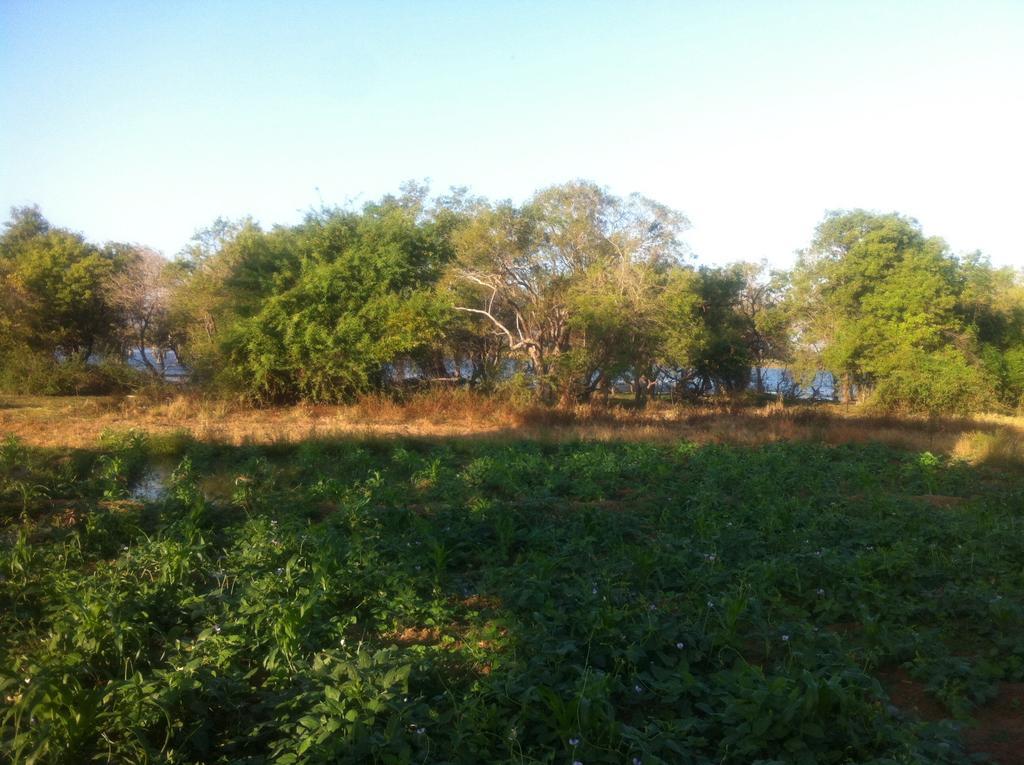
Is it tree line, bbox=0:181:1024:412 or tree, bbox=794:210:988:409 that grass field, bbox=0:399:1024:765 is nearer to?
tree line, bbox=0:181:1024:412

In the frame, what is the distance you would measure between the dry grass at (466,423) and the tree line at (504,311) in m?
1.37

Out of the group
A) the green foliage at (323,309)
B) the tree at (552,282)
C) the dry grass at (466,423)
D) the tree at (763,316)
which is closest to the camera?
the dry grass at (466,423)

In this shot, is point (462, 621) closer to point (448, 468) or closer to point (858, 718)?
point (858, 718)

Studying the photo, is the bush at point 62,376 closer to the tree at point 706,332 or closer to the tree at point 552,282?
the tree at point 552,282

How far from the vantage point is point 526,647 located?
13.3ft

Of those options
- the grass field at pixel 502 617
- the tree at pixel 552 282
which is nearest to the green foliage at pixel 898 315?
the tree at pixel 552 282

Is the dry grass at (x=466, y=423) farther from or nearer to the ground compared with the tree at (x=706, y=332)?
nearer to the ground

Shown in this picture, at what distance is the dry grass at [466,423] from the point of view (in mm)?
13008

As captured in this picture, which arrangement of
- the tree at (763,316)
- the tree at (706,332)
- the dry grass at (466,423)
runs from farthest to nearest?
the tree at (763,316), the tree at (706,332), the dry grass at (466,423)

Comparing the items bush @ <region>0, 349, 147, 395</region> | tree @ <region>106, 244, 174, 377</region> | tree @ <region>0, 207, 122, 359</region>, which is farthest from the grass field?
tree @ <region>106, 244, 174, 377</region>

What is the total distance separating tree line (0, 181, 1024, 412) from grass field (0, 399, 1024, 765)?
891 cm

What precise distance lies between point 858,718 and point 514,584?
2435 mm

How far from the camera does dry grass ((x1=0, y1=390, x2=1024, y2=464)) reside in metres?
13.0

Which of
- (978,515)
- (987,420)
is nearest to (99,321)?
(978,515)
